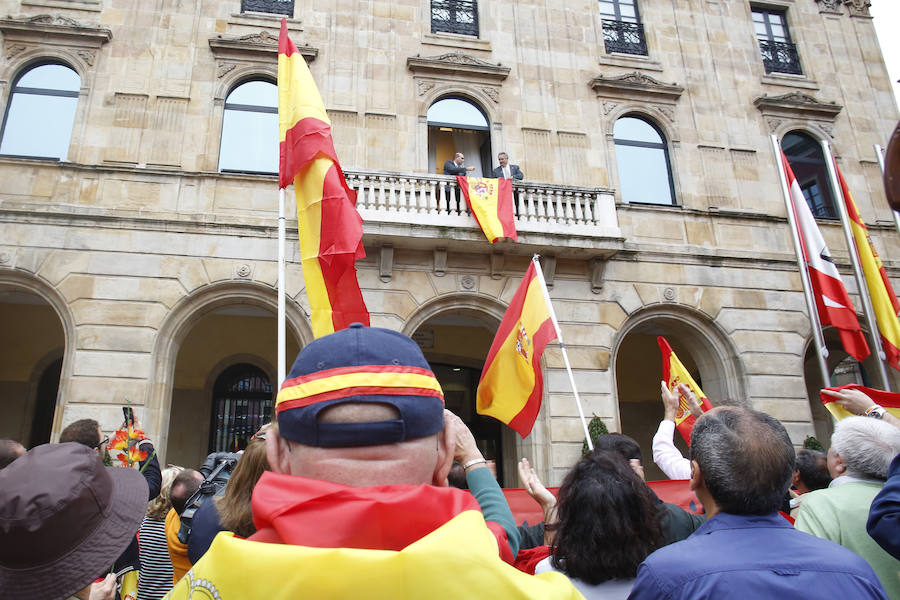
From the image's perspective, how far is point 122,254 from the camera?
440 inches

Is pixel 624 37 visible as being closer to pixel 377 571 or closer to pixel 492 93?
pixel 492 93

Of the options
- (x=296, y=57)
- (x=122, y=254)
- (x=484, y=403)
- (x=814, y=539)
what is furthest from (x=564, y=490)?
(x=122, y=254)

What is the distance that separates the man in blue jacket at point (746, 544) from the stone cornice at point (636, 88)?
44.3 ft

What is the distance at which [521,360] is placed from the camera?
25.4 ft

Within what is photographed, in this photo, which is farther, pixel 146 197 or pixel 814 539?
pixel 146 197

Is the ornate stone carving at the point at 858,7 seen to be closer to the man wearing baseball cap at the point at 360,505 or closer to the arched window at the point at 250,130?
the arched window at the point at 250,130

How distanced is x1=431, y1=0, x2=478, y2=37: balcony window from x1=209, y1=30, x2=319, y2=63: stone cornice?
10.6 ft

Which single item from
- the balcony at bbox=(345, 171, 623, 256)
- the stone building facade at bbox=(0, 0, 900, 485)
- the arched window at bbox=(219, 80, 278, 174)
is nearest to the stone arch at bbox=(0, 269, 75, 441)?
the stone building facade at bbox=(0, 0, 900, 485)

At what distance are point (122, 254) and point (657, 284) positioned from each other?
35.7 ft

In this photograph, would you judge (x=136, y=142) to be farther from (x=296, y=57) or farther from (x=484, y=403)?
(x=484, y=403)

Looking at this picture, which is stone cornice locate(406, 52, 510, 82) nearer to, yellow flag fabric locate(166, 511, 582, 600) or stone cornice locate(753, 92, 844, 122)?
stone cornice locate(753, 92, 844, 122)

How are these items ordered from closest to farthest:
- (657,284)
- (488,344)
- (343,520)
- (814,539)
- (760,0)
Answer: (343,520), (814,539), (657,284), (488,344), (760,0)

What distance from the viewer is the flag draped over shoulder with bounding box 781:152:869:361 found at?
36.3 ft

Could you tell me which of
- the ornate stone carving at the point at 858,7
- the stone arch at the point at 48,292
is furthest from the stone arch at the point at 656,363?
the ornate stone carving at the point at 858,7
